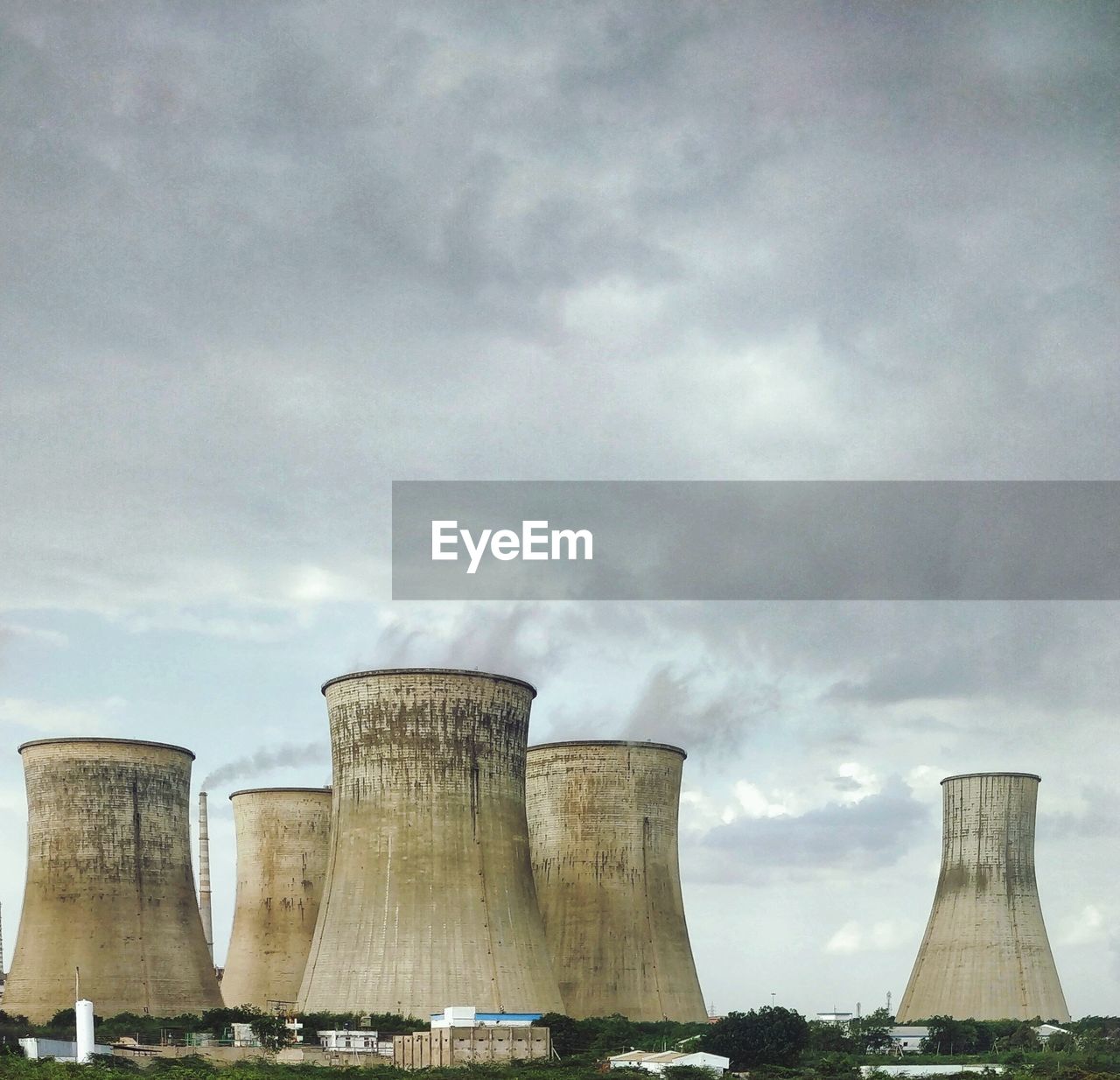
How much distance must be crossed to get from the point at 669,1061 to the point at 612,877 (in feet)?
28.4

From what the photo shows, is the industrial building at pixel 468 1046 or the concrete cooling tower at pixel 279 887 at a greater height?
the concrete cooling tower at pixel 279 887

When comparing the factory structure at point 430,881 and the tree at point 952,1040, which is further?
the tree at point 952,1040

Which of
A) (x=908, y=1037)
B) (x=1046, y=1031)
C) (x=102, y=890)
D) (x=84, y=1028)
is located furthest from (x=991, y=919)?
(x=84, y=1028)

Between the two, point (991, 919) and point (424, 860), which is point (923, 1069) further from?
point (991, 919)

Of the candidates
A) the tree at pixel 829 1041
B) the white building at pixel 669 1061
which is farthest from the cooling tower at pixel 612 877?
the white building at pixel 669 1061

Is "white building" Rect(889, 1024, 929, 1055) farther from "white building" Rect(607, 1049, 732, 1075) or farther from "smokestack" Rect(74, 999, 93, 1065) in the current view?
"smokestack" Rect(74, 999, 93, 1065)

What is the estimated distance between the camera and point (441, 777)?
2972 cm

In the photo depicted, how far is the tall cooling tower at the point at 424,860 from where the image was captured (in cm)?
2922

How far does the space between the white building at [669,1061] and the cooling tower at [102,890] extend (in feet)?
34.6

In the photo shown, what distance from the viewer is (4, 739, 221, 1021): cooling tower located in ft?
112

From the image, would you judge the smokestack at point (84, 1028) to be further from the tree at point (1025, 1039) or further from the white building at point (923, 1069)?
the tree at point (1025, 1039)

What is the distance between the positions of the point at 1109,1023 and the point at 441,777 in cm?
2028

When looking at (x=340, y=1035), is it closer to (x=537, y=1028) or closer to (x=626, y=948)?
(x=537, y=1028)

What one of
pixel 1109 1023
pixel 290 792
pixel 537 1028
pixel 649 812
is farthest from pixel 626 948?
pixel 1109 1023
